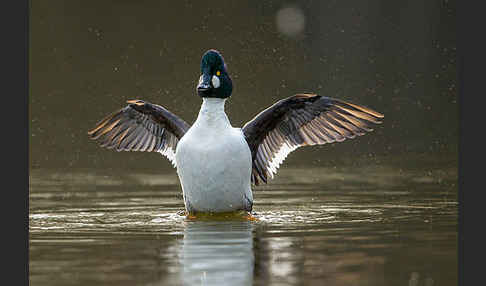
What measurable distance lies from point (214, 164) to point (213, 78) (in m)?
1.05

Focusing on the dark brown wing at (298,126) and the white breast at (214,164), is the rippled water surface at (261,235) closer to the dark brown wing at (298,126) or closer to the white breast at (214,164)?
the white breast at (214,164)

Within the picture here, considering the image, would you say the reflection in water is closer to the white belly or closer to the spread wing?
the white belly

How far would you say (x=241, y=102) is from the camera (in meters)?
31.6

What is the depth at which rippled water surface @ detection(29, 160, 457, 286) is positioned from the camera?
29.1 ft

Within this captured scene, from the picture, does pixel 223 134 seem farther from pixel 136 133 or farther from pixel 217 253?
pixel 217 253

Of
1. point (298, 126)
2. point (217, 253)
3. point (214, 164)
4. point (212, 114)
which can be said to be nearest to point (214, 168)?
point (214, 164)

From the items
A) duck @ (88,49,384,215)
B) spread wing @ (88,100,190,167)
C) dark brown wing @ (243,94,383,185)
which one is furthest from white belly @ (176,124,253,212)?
spread wing @ (88,100,190,167)

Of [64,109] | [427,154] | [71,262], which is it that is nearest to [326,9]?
[64,109]

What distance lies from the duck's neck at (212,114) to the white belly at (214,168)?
0.29ft

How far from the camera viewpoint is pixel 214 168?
12219 millimetres

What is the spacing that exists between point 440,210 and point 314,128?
1.75 metres

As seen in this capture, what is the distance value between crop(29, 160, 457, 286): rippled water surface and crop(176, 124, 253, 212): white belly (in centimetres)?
23

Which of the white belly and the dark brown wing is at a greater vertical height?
the dark brown wing

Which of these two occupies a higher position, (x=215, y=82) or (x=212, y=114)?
(x=215, y=82)
